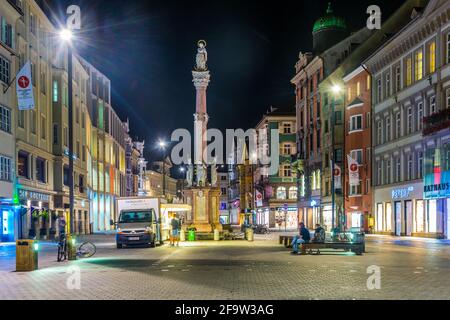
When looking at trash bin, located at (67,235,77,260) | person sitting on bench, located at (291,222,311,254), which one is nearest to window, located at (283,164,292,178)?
person sitting on bench, located at (291,222,311,254)

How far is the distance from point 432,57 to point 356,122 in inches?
688

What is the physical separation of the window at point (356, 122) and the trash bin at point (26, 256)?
149ft

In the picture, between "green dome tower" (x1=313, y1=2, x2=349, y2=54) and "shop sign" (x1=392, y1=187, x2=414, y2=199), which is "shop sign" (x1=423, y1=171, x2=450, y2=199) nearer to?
"shop sign" (x1=392, y1=187, x2=414, y2=199)

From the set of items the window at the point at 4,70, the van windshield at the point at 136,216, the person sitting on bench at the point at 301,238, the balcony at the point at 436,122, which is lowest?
the person sitting on bench at the point at 301,238

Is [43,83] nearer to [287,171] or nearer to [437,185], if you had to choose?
[437,185]

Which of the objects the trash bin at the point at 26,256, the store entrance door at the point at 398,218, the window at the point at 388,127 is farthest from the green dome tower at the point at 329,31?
the trash bin at the point at 26,256

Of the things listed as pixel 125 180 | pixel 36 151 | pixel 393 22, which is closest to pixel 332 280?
pixel 36 151

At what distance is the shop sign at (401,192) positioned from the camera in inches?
1997

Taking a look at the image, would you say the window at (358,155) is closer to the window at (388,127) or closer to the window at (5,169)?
the window at (388,127)

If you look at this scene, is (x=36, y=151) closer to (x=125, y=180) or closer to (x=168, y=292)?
(x=168, y=292)

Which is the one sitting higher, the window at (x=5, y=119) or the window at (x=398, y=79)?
the window at (x=398, y=79)

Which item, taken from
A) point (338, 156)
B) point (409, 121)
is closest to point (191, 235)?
point (409, 121)

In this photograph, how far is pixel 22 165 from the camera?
48.3 m
